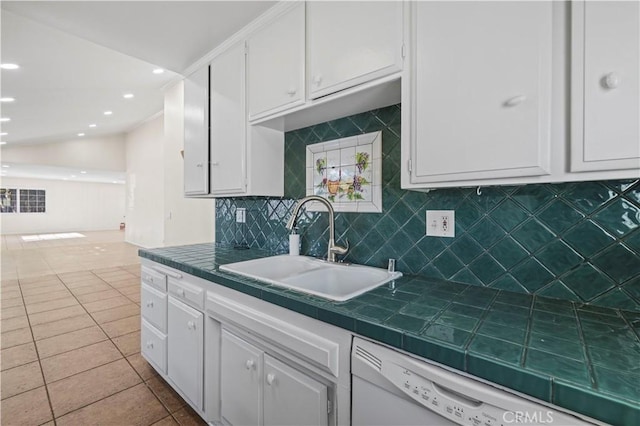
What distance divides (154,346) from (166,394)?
1.06ft

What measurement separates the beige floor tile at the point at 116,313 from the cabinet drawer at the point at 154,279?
154cm

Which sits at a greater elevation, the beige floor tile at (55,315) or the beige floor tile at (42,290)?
the beige floor tile at (42,290)

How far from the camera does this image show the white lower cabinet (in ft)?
3.33

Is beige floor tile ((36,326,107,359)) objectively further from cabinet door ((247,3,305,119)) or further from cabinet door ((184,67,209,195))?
cabinet door ((247,3,305,119))

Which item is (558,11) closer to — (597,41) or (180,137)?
(597,41)

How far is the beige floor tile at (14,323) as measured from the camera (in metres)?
2.81

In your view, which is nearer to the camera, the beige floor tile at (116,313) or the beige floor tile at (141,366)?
the beige floor tile at (141,366)

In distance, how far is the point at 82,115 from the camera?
5.52 meters

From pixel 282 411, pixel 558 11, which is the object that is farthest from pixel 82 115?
pixel 558 11

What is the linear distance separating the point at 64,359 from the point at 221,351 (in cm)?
188

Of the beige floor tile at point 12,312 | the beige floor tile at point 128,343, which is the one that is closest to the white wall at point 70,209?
the beige floor tile at point 12,312

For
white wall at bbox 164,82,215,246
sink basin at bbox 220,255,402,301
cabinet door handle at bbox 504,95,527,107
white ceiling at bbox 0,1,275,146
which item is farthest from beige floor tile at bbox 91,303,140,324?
cabinet door handle at bbox 504,95,527,107

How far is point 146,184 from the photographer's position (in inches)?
283

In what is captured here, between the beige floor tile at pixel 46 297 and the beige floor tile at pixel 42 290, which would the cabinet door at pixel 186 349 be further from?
the beige floor tile at pixel 42 290
